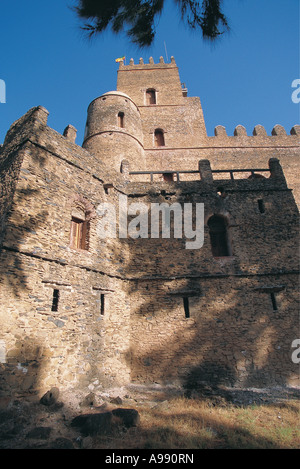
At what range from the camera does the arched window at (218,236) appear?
1080 cm

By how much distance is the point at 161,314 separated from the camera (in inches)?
365

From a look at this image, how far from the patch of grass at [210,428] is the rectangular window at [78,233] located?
5.07 m

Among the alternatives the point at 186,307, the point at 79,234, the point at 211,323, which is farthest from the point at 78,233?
the point at 211,323

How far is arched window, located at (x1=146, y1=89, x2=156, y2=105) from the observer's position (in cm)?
2283

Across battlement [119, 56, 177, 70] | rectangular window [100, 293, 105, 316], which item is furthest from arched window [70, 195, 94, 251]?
battlement [119, 56, 177, 70]

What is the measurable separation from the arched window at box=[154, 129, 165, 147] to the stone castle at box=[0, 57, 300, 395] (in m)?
9.83

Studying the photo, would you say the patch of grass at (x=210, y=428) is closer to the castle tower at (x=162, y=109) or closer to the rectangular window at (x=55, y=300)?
the rectangular window at (x=55, y=300)

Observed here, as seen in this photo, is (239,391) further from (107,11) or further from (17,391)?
(107,11)

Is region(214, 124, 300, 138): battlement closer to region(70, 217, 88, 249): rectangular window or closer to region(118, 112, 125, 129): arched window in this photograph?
region(118, 112, 125, 129): arched window

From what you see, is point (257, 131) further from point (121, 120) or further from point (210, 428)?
point (210, 428)

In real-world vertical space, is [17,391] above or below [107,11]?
below

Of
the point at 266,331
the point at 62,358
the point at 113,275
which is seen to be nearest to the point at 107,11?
the point at 113,275
